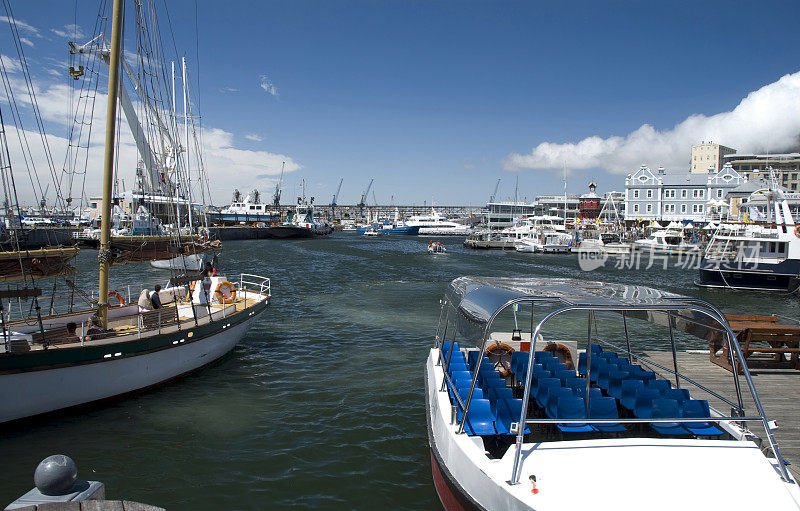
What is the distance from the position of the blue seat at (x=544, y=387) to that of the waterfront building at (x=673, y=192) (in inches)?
3905

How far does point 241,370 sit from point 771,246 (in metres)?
43.3

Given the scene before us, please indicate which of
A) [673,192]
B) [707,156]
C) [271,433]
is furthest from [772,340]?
[707,156]

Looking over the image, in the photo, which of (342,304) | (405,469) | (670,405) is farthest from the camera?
(342,304)

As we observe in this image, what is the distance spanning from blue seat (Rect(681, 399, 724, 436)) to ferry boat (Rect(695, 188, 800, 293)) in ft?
126

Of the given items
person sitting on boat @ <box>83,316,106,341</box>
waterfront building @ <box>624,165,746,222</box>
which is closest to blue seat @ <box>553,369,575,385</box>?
person sitting on boat @ <box>83,316,106,341</box>

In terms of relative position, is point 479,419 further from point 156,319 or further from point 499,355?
point 156,319

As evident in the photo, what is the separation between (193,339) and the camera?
14.1 meters

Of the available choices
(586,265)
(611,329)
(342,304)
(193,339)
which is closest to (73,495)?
(193,339)

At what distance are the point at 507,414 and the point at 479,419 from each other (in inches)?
16.9

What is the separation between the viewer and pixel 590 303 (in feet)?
20.5

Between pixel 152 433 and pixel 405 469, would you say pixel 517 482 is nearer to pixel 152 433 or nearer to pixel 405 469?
pixel 405 469

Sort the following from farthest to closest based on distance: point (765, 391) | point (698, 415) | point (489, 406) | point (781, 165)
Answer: point (781, 165) → point (765, 391) → point (489, 406) → point (698, 415)

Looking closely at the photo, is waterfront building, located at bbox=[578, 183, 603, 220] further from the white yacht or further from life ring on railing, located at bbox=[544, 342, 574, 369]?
life ring on railing, located at bbox=[544, 342, 574, 369]

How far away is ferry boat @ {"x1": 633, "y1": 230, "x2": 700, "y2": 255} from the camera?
2687 inches
